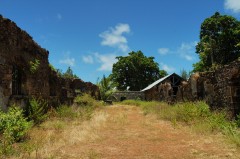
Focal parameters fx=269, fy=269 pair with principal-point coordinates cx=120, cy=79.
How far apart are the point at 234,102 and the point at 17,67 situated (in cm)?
765

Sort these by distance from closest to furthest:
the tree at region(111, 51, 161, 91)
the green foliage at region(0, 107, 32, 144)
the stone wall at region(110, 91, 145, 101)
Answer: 1. the green foliage at region(0, 107, 32, 144)
2. the stone wall at region(110, 91, 145, 101)
3. the tree at region(111, 51, 161, 91)

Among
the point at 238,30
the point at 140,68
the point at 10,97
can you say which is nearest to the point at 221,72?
the point at 10,97

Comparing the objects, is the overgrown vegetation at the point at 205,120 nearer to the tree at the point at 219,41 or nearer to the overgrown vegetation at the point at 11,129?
the overgrown vegetation at the point at 11,129

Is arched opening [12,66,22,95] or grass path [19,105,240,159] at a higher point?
arched opening [12,66,22,95]

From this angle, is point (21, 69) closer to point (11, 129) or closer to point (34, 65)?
point (34, 65)

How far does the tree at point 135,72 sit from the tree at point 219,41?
14.6m

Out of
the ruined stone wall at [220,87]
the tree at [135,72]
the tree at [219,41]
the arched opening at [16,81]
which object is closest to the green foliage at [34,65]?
the arched opening at [16,81]

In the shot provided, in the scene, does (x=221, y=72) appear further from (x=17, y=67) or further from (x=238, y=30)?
(x=238, y=30)

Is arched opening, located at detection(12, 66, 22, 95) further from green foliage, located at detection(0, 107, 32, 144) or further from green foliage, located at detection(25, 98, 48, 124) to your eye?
green foliage, located at detection(0, 107, 32, 144)

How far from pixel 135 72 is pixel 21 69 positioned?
3983cm

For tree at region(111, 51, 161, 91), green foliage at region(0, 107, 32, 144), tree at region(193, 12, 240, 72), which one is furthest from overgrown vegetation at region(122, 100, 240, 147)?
tree at region(111, 51, 161, 91)

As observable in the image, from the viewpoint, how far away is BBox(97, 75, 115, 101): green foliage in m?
28.8

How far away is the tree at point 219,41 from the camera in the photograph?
3353 cm

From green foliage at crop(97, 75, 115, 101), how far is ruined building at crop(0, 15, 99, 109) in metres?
14.9
